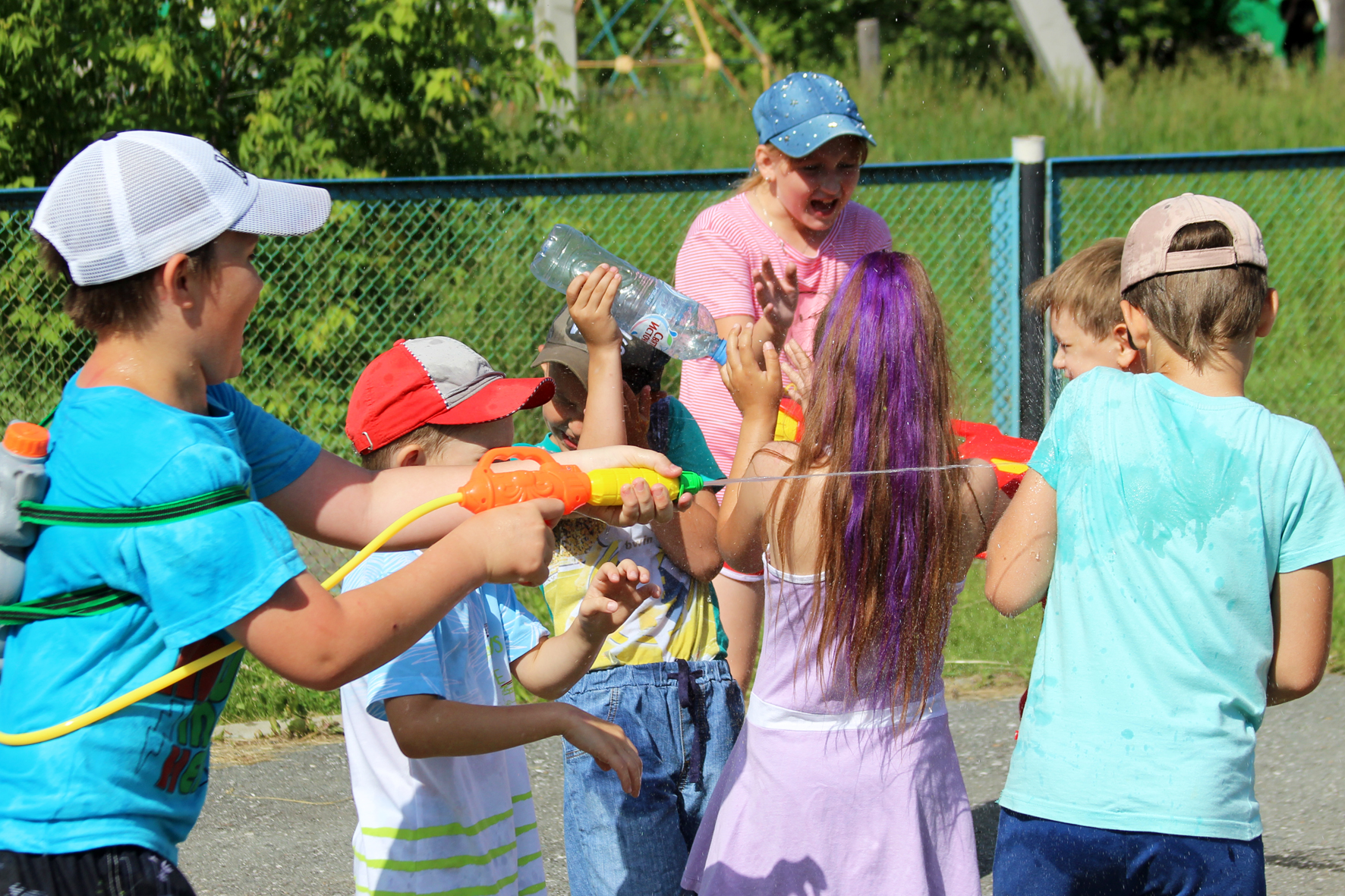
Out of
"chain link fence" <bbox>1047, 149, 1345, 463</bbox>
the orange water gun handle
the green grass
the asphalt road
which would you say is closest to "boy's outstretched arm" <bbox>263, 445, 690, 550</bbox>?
the orange water gun handle

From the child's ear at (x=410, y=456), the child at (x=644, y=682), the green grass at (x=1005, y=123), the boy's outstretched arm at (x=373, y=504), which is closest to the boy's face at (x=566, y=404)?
the child at (x=644, y=682)

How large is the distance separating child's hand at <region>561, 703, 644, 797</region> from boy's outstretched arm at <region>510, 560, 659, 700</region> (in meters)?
0.18

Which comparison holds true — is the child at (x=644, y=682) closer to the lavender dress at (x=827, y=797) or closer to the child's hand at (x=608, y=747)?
the lavender dress at (x=827, y=797)

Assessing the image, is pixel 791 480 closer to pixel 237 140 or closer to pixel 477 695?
pixel 477 695

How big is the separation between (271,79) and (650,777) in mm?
5505

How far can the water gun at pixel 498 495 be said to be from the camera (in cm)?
166

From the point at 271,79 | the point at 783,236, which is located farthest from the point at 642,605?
the point at 271,79

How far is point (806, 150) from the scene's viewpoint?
389cm

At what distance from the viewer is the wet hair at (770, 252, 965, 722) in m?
2.38

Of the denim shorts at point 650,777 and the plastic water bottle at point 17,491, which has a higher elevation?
the plastic water bottle at point 17,491

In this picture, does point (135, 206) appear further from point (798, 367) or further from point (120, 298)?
point (798, 367)

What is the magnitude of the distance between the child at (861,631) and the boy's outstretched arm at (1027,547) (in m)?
0.19

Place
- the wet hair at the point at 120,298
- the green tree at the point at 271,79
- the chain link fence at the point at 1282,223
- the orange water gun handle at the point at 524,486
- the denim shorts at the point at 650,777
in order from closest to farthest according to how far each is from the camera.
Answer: the wet hair at the point at 120,298 → the orange water gun handle at the point at 524,486 → the denim shorts at the point at 650,777 → the chain link fence at the point at 1282,223 → the green tree at the point at 271,79

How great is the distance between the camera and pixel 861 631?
2385mm
